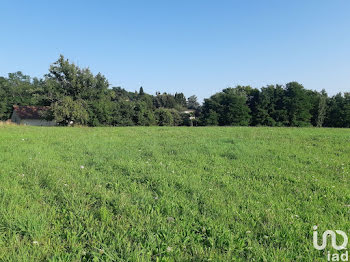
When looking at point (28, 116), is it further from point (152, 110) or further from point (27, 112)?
point (152, 110)

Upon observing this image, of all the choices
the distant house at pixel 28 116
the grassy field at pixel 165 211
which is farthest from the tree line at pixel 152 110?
the grassy field at pixel 165 211

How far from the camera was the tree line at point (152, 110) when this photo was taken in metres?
30.8

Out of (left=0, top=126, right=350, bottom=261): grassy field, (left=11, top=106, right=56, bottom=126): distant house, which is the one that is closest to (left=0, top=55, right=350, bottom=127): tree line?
(left=11, top=106, right=56, bottom=126): distant house

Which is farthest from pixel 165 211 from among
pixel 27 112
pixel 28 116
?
pixel 27 112

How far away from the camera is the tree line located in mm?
30797

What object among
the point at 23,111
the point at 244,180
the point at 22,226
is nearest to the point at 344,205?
the point at 244,180

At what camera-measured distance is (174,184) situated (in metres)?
3.62

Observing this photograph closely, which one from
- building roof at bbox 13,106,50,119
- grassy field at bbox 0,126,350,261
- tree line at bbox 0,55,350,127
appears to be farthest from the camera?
building roof at bbox 13,106,50,119

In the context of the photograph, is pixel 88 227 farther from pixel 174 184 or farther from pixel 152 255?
Result: pixel 174 184

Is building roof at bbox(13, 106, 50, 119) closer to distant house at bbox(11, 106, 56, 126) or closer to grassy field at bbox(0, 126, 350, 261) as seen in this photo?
distant house at bbox(11, 106, 56, 126)

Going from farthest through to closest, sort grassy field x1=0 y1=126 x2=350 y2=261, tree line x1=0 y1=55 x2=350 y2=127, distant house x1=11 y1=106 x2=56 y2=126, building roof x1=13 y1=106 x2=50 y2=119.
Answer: building roof x1=13 y1=106 x2=50 y2=119 < distant house x1=11 y1=106 x2=56 y2=126 < tree line x1=0 y1=55 x2=350 y2=127 < grassy field x1=0 y1=126 x2=350 y2=261

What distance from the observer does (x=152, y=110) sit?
56.3m

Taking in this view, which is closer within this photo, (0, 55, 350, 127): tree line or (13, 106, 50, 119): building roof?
(0, 55, 350, 127): tree line

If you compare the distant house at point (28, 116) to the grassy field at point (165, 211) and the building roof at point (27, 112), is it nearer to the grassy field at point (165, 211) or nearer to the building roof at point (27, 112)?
the building roof at point (27, 112)
